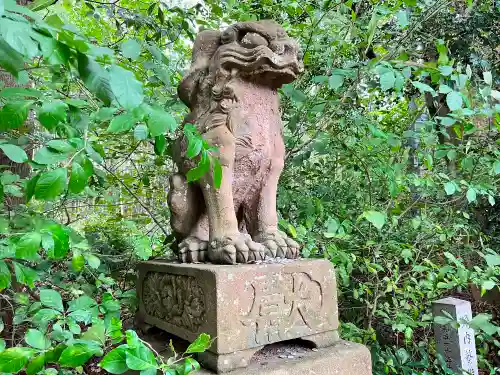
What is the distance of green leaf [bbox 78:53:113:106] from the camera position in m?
0.66

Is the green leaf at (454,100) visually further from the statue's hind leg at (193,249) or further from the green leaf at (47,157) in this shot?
the green leaf at (47,157)

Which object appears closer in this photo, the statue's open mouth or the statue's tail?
the statue's open mouth

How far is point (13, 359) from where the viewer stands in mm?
789

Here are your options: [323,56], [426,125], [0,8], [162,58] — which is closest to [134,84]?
[0,8]

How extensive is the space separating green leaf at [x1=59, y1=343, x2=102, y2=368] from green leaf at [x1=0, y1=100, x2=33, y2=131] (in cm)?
44

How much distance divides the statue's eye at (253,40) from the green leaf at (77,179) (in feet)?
3.38

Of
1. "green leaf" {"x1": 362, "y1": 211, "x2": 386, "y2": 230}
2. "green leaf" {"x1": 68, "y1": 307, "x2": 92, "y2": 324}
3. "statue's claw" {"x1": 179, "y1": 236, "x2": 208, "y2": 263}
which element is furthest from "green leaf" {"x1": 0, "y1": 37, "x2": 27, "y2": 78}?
"green leaf" {"x1": 362, "y1": 211, "x2": 386, "y2": 230}

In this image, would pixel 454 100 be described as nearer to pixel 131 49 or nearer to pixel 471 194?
pixel 471 194

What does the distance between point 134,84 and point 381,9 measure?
5.73 ft

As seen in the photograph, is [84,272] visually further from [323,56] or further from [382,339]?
[382,339]

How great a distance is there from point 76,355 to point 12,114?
1.55 feet

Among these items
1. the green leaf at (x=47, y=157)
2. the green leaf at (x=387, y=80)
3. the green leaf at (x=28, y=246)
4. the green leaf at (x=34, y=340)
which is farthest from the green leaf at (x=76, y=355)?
the green leaf at (x=387, y=80)

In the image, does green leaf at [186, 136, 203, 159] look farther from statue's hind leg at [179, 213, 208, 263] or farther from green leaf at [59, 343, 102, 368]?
statue's hind leg at [179, 213, 208, 263]

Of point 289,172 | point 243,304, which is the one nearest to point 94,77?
point 243,304
